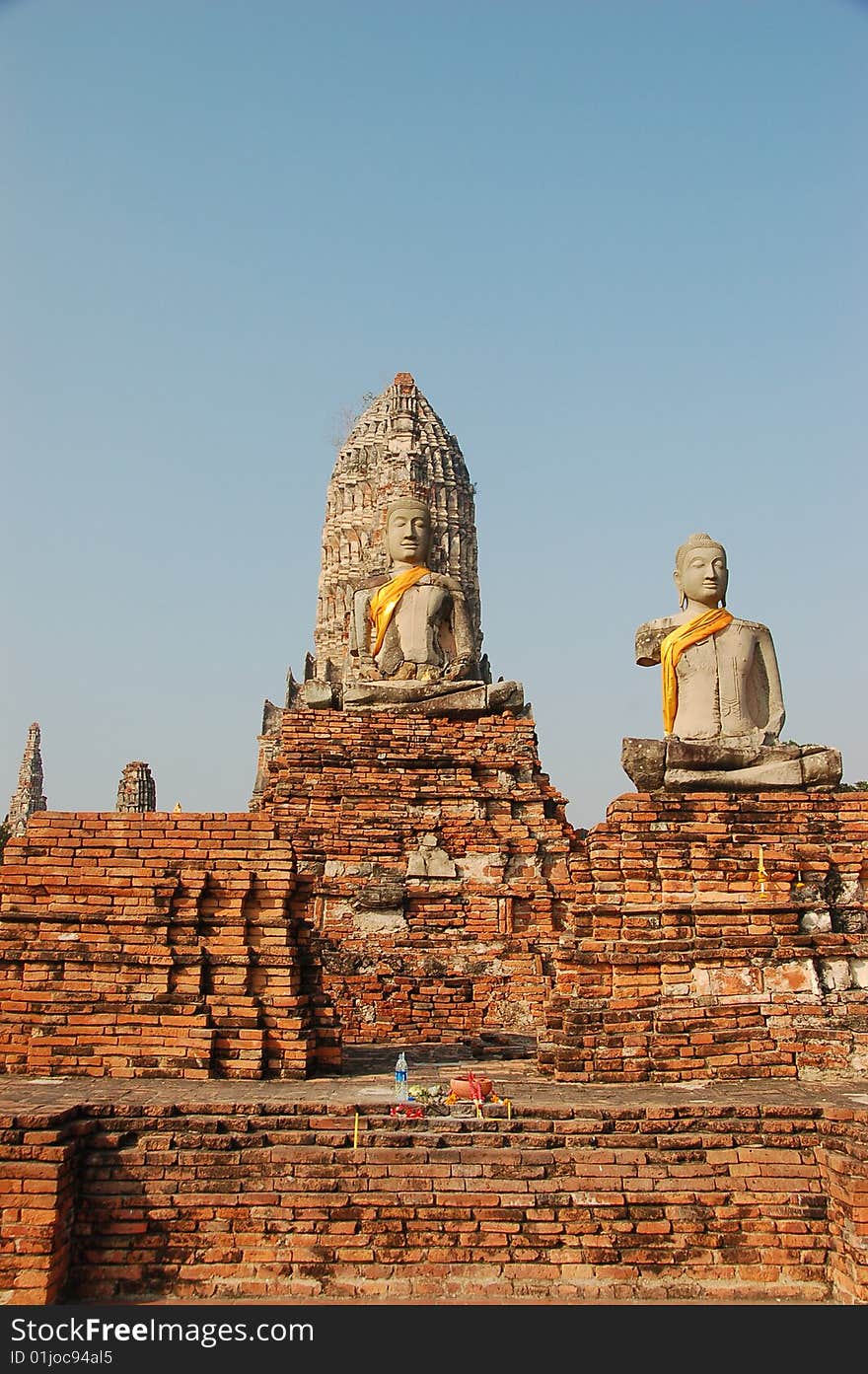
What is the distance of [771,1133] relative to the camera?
5625 millimetres

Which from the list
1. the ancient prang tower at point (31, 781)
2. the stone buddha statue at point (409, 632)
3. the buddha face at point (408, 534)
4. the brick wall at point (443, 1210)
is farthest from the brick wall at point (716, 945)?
the ancient prang tower at point (31, 781)

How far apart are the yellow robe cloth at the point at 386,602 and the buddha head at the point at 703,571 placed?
3903mm

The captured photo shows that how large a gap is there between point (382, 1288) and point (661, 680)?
5838 mm

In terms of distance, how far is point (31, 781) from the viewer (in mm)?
48938

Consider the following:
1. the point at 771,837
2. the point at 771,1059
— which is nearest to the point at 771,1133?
the point at 771,1059

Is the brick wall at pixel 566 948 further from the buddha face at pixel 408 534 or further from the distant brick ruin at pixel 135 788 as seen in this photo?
the distant brick ruin at pixel 135 788

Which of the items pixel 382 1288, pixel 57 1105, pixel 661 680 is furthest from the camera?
pixel 661 680

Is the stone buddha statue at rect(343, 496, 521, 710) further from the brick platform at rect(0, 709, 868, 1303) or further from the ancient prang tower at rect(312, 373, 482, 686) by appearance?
the ancient prang tower at rect(312, 373, 482, 686)

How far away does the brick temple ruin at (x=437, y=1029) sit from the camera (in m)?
5.27

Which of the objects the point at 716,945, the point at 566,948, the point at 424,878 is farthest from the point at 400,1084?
the point at 424,878

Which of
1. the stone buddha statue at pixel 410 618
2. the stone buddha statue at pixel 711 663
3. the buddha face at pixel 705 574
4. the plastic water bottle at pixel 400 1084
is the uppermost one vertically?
the stone buddha statue at pixel 410 618

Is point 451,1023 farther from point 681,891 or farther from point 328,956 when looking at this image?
point 681,891

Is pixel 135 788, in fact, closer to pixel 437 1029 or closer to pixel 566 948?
pixel 437 1029

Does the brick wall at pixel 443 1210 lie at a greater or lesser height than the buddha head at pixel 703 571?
lesser
